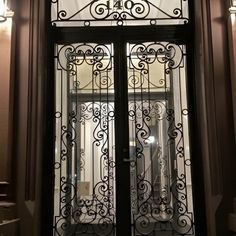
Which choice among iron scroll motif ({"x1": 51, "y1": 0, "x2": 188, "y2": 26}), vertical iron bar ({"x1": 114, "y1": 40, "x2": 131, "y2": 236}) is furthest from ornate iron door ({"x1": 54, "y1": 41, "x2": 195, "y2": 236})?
iron scroll motif ({"x1": 51, "y1": 0, "x2": 188, "y2": 26})

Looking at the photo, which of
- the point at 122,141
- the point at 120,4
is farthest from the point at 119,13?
the point at 122,141

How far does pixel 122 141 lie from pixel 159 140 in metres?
0.35

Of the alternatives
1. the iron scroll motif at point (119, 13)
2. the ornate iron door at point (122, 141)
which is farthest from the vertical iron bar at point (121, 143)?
the iron scroll motif at point (119, 13)

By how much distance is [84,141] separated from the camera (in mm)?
3627

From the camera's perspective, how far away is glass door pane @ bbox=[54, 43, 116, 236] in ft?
11.5

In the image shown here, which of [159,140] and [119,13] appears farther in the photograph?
[119,13]

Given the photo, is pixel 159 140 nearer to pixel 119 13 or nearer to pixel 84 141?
pixel 84 141

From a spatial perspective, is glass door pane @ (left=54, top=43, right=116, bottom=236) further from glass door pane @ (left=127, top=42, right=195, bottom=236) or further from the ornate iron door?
glass door pane @ (left=127, top=42, right=195, bottom=236)

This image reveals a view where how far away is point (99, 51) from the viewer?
3.78 meters

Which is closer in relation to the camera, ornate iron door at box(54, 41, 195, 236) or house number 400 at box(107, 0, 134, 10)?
ornate iron door at box(54, 41, 195, 236)

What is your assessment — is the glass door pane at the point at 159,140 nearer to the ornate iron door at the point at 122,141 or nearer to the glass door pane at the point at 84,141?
the ornate iron door at the point at 122,141

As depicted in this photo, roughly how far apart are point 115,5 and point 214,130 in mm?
1580

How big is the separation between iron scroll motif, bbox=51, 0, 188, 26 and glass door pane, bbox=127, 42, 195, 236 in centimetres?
26

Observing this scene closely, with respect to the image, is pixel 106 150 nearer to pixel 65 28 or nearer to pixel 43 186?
pixel 43 186
